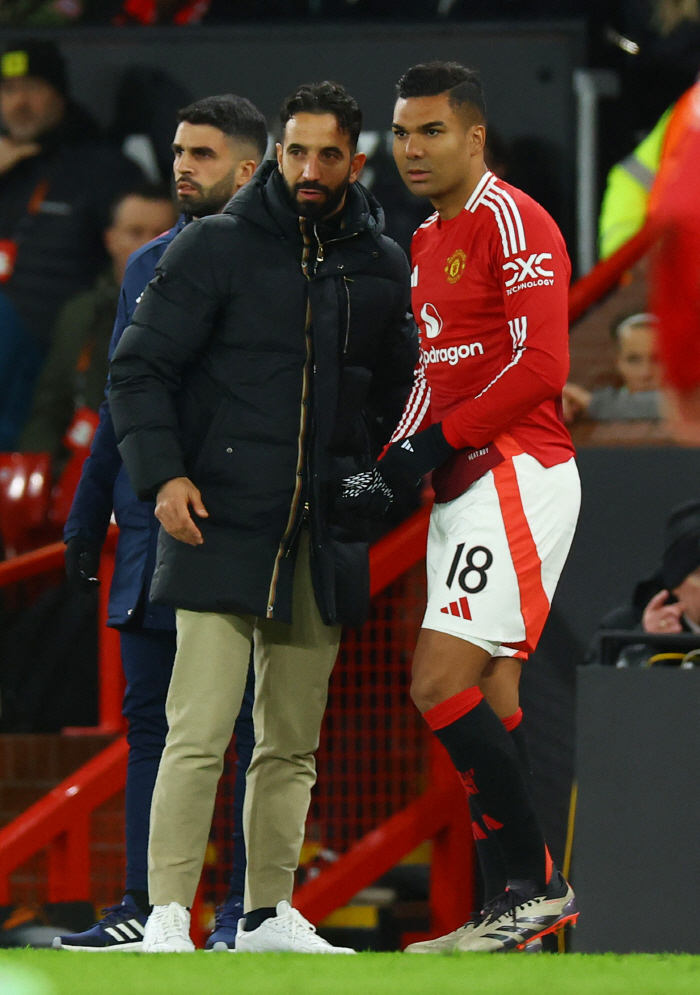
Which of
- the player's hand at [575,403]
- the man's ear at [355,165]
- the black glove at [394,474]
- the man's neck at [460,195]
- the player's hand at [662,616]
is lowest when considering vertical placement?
the player's hand at [662,616]

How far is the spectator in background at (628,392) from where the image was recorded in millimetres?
5219

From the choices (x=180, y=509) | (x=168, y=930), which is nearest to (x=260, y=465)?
(x=180, y=509)

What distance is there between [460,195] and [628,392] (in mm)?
1863

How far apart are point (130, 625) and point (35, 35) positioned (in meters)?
4.40

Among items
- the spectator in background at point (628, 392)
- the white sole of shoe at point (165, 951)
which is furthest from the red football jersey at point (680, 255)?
the spectator in background at point (628, 392)

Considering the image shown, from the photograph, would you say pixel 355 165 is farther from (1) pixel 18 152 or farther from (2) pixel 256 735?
(1) pixel 18 152

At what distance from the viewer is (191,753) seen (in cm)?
340

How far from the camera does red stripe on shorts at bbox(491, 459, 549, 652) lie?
137 inches

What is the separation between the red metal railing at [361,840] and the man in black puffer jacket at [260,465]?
125 cm

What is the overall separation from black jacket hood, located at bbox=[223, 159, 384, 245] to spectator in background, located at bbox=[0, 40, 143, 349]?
12.2 feet

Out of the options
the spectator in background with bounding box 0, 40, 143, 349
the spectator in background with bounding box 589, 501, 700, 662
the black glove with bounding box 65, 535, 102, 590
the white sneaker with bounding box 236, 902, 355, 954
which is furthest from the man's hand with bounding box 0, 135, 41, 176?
the white sneaker with bounding box 236, 902, 355, 954

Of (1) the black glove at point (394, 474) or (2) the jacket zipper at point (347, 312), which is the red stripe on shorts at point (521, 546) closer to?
(1) the black glove at point (394, 474)

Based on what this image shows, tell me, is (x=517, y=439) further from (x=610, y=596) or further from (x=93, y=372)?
(x=93, y=372)

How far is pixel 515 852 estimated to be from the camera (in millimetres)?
3482
